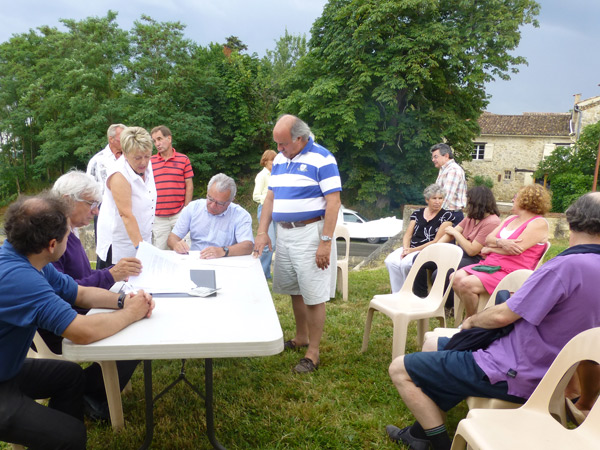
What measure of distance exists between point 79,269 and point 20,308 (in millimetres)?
889

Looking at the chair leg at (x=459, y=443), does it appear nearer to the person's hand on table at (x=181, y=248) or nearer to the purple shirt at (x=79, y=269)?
the purple shirt at (x=79, y=269)

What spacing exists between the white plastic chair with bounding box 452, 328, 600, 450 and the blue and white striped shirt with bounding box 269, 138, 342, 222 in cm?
172

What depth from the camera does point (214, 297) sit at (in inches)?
83.0

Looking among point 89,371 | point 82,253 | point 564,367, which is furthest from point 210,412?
point 564,367

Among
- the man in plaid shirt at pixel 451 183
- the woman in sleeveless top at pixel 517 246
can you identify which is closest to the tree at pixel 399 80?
the man in plaid shirt at pixel 451 183

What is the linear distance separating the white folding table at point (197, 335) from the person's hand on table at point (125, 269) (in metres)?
0.33

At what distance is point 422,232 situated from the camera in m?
4.78

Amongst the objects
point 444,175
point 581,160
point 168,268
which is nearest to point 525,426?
point 168,268

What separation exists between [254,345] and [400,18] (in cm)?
1841

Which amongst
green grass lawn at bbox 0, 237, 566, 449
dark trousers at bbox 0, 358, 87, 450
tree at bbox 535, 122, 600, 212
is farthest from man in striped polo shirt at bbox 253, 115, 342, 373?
tree at bbox 535, 122, 600, 212

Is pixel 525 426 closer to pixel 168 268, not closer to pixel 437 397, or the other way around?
pixel 437 397

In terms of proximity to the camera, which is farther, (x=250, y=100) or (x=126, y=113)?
(x=250, y=100)

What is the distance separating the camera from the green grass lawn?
2332mm

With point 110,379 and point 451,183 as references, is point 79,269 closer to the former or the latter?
point 110,379
